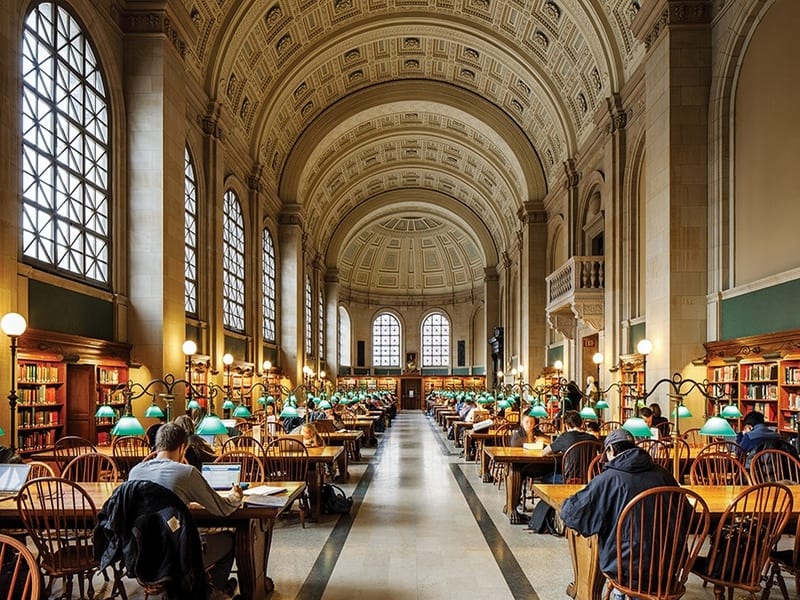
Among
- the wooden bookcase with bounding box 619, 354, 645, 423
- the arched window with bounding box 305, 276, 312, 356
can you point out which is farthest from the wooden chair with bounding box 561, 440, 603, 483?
the arched window with bounding box 305, 276, 312, 356

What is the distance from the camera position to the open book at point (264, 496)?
17.2ft

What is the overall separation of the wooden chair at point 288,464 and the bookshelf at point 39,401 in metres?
3.30

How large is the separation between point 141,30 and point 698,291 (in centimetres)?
1078

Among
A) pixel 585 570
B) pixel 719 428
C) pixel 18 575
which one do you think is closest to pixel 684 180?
pixel 719 428

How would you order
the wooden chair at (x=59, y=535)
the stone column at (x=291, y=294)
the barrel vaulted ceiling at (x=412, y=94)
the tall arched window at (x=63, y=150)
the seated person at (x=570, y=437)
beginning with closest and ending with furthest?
the wooden chair at (x=59, y=535) → the seated person at (x=570, y=437) → the tall arched window at (x=63, y=150) → the barrel vaulted ceiling at (x=412, y=94) → the stone column at (x=291, y=294)

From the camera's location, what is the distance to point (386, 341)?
46.0 metres

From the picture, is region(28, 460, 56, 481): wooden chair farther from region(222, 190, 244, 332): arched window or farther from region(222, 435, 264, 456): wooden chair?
region(222, 190, 244, 332): arched window

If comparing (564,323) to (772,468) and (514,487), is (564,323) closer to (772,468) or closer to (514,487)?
(514,487)

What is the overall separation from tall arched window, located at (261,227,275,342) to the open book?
58.5 ft

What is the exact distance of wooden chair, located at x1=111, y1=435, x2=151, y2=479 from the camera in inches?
328

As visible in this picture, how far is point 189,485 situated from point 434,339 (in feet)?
137

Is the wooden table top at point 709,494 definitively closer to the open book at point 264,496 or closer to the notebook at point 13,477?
the open book at point 264,496

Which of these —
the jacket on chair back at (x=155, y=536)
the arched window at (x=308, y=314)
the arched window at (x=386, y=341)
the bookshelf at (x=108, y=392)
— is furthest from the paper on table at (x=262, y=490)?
the arched window at (x=386, y=341)

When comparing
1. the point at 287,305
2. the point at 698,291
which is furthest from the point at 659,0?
the point at 287,305
